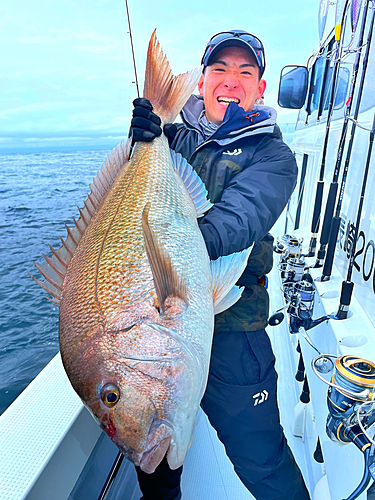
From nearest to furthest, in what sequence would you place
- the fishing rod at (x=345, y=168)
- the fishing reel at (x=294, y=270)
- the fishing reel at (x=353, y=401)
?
the fishing reel at (x=353, y=401) < the fishing rod at (x=345, y=168) < the fishing reel at (x=294, y=270)

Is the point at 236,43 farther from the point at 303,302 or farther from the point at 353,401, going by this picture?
the point at 353,401

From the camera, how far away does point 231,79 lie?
5.40 ft

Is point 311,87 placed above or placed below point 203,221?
above

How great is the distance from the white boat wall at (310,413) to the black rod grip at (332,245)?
0.08m

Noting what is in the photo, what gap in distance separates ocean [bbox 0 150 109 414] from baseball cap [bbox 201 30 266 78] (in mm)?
1926

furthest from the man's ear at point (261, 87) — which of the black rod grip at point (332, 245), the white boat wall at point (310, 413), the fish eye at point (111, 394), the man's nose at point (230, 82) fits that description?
the fish eye at point (111, 394)

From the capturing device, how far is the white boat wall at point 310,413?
3.67 feet

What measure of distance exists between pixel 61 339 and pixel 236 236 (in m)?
0.65

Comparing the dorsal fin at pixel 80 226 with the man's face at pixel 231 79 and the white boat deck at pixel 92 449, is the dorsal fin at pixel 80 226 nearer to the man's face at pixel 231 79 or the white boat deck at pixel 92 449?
the man's face at pixel 231 79

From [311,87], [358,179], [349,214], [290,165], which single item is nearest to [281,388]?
[349,214]

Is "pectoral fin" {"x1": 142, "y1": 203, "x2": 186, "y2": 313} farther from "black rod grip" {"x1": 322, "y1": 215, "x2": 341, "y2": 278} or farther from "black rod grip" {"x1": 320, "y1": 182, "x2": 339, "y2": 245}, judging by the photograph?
"black rod grip" {"x1": 320, "y1": 182, "x2": 339, "y2": 245}

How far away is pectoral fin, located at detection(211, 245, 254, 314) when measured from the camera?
3.49 feet

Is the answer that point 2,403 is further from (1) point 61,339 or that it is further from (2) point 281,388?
(1) point 61,339

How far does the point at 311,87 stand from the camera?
3.65 m
